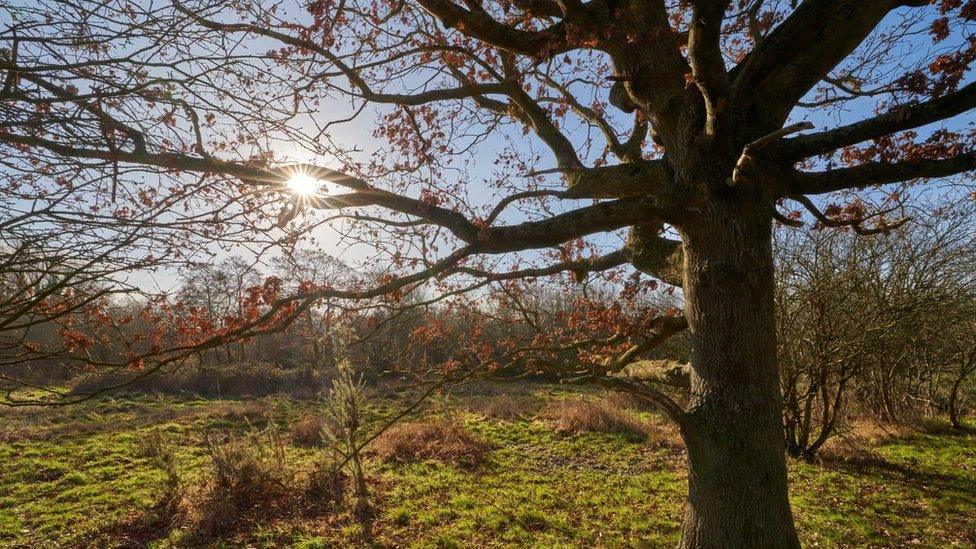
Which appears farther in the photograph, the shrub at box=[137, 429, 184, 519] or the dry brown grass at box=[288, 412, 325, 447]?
the dry brown grass at box=[288, 412, 325, 447]

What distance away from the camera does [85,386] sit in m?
19.6

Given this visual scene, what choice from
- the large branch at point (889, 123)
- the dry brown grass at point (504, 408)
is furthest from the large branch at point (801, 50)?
the dry brown grass at point (504, 408)

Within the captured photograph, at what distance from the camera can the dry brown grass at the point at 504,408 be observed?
1421cm

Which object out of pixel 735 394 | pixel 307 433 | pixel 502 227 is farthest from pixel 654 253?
pixel 307 433

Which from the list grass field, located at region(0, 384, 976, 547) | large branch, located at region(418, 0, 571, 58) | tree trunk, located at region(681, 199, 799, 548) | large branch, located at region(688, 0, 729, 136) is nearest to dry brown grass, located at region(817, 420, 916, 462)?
grass field, located at region(0, 384, 976, 547)

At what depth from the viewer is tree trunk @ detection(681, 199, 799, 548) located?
2965 millimetres

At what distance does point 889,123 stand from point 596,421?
10494mm

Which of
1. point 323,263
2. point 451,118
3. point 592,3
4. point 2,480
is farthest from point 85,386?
point 592,3

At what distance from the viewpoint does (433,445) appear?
10.2 meters

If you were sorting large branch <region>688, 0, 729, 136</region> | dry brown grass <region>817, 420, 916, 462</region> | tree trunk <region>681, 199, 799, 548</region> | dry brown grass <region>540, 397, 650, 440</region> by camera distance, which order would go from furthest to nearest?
dry brown grass <region>540, 397, 650, 440</region>, dry brown grass <region>817, 420, 916, 462</region>, tree trunk <region>681, 199, 799, 548</region>, large branch <region>688, 0, 729, 136</region>

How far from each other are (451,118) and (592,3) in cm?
276

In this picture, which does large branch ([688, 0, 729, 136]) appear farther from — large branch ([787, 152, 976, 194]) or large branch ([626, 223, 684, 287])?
large branch ([626, 223, 684, 287])

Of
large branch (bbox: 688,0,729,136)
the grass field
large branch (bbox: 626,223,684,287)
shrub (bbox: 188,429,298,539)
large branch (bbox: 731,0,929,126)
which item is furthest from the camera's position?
shrub (bbox: 188,429,298,539)

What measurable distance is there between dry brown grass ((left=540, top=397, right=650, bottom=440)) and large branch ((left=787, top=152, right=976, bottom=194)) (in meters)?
9.19
